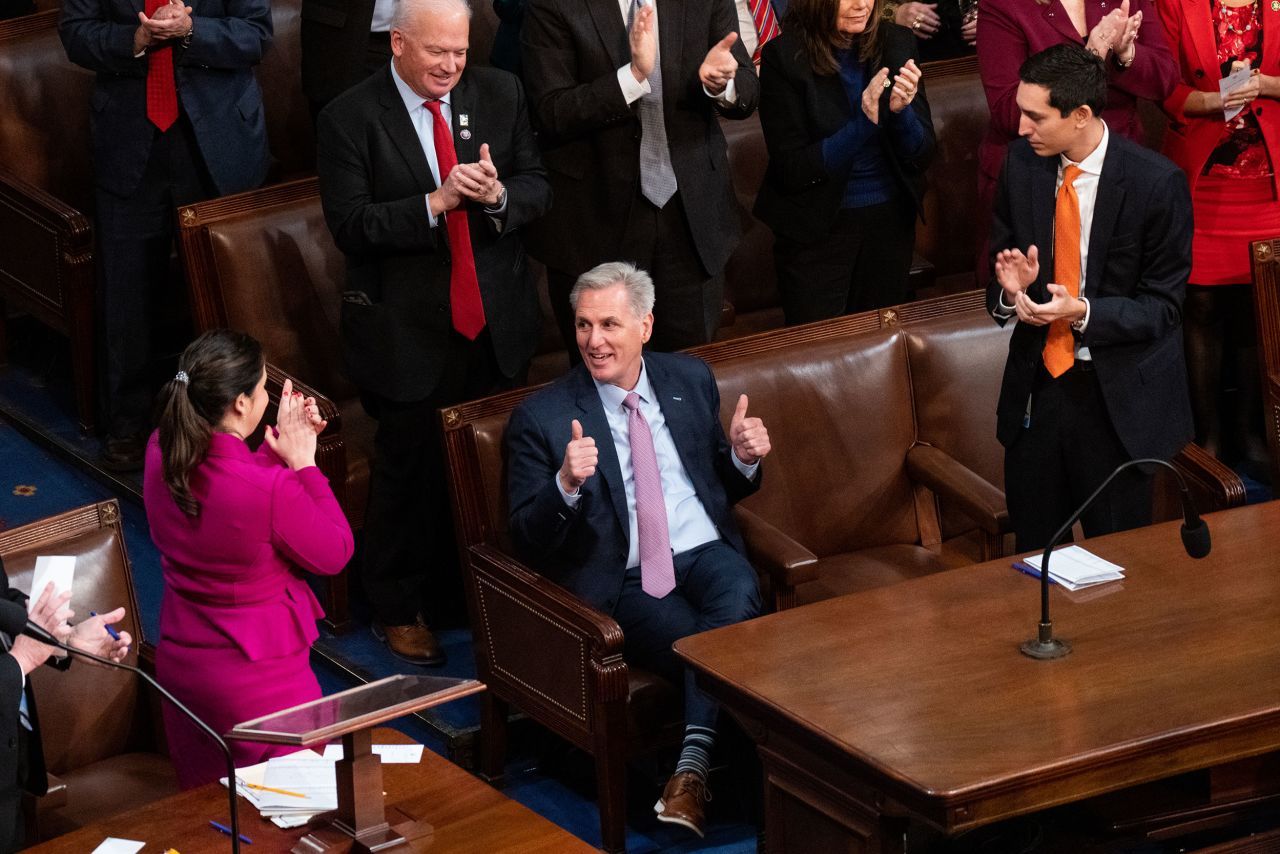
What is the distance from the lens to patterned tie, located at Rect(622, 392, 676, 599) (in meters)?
4.43

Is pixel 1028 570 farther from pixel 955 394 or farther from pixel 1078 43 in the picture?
pixel 1078 43

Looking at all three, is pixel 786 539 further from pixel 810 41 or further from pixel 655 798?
pixel 810 41

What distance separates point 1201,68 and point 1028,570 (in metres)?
2.27

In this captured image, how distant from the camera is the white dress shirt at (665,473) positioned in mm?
4480

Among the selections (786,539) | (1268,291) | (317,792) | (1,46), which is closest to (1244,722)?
(786,539)

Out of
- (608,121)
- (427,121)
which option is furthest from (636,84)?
(427,121)

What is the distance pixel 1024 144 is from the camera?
443 cm

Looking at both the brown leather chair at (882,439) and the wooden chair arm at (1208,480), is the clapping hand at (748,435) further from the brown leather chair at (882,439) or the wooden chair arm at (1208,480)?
the wooden chair arm at (1208,480)

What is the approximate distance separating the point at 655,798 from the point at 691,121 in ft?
5.83

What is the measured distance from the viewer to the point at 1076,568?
4.00 metres

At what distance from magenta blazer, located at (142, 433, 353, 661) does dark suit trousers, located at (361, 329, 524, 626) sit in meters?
0.98

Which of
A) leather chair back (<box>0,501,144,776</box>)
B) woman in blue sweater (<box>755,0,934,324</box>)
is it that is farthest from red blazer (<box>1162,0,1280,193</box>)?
leather chair back (<box>0,501,144,776</box>)

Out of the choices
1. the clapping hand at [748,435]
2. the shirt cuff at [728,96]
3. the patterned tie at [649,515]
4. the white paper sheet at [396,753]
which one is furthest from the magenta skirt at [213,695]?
the shirt cuff at [728,96]

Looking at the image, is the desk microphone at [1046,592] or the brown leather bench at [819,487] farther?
the brown leather bench at [819,487]
